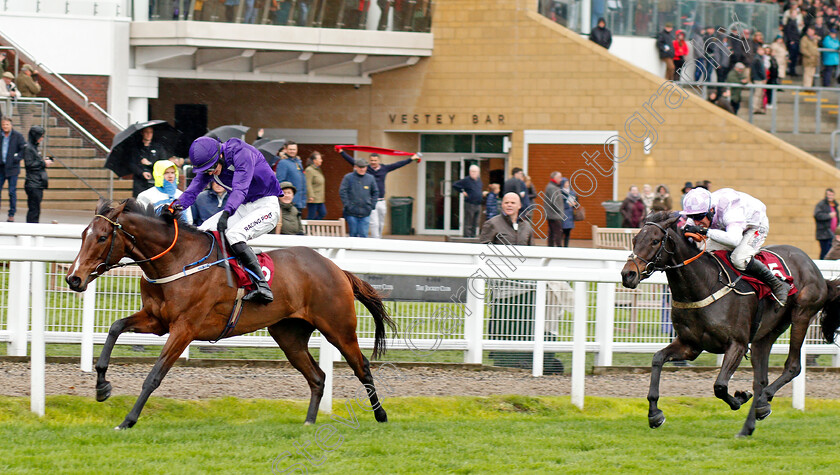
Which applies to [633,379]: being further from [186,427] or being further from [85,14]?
[85,14]

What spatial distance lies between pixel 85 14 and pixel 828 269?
13.6 m

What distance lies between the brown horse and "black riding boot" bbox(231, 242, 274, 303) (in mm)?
98

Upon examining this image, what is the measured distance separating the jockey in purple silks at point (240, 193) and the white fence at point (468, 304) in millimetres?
693

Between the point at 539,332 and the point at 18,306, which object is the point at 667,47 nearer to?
the point at 539,332

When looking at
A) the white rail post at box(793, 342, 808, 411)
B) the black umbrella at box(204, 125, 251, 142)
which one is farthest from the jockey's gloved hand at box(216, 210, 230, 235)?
the black umbrella at box(204, 125, 251, 142)

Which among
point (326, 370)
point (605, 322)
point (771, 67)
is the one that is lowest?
point (326, 370)

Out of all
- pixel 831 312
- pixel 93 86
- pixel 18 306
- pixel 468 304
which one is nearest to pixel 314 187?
pixel 93 86

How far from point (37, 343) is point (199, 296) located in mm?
907

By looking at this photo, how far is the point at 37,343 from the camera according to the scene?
6016mm

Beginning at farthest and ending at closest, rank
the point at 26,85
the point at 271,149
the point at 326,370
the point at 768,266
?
the point at 26,85
the point at 271,149
the point at 768,266
the point at 326,370

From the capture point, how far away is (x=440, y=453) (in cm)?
562

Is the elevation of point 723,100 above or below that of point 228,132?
above

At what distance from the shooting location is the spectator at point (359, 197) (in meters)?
13.1

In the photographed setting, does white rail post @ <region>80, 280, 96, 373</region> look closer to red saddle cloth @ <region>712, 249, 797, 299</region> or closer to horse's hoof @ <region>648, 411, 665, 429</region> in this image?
horse's hoof @ <region>648, 411, 665, 429</region>
